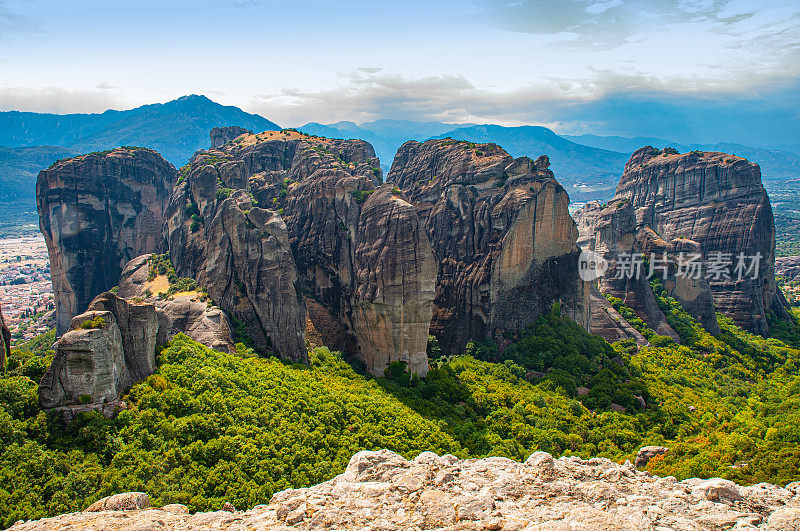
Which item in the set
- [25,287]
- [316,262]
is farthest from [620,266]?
Answer: [25,287]

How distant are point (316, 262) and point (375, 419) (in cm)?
2108

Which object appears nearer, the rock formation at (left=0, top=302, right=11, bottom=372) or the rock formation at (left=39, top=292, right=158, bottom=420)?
the rock formation at (left=39, top=292, right=158, bottom=420)

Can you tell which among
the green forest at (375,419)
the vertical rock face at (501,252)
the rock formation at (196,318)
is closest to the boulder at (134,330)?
the green forest at (375,419)

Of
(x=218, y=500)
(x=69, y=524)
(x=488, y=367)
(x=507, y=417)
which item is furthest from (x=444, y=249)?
(x=69, y=524)

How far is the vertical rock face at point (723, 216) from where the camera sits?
233 feet

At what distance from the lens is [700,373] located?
52438mm

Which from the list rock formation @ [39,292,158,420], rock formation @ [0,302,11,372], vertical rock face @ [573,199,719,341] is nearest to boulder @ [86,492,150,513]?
rock formation @ [39,292,158,420]

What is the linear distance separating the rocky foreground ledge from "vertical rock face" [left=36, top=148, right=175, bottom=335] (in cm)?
5269

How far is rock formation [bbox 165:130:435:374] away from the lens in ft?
134

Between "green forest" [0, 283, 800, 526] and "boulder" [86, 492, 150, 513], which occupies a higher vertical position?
"boulder" [86, 492, 150, 513]

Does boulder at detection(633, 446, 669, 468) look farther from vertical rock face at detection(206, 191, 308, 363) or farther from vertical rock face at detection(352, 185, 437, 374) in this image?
vertical rock face at detection(206, 191, 308, 363)

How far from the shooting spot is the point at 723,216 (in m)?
75.2

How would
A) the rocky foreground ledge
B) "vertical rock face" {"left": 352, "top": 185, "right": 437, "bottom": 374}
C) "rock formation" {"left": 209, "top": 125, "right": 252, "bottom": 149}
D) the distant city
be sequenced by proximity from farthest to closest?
"rock formation" {"left": 209, "top": 125, "right": 252, "bottom": 149} < the distant city < "vertical rock face" {"left": 352, "top": 185, "right": 437, "bottom": 374} < the rocky foreground ledge

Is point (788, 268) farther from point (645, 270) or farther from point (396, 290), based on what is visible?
point (396, 290)
